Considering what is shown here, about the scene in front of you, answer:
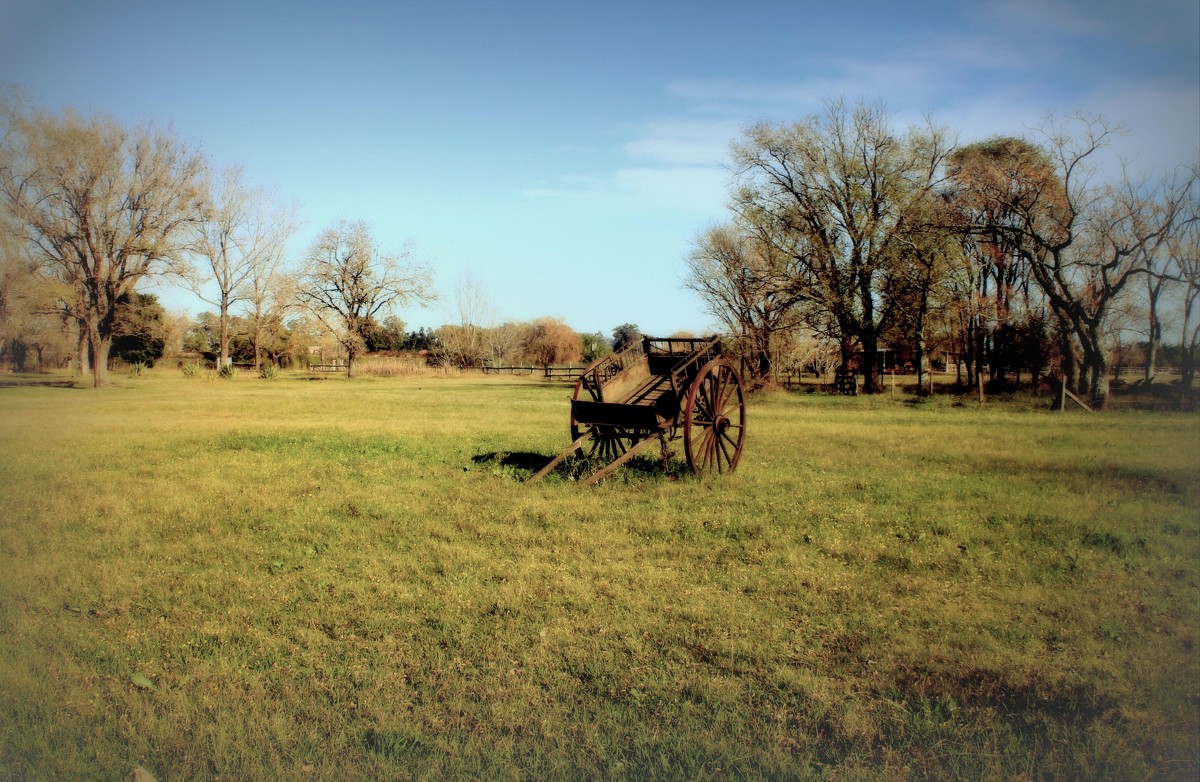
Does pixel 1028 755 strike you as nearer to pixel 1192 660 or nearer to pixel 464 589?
pixel 1192 660

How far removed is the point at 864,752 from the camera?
10.8ft

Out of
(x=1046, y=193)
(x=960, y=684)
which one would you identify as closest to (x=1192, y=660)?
(x=960, y=684)

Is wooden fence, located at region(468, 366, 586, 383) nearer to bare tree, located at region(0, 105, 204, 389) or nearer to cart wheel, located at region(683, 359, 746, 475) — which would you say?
bare tree, located at region(0, 105, 204, 389)

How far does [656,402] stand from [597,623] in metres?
5.47

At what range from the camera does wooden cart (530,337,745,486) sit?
9.78 m

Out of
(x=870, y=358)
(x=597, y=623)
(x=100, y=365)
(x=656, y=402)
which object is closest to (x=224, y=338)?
(x=100, y=365)

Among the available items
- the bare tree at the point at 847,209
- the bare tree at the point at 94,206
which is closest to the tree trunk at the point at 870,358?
the bare tree at the point at 847,209

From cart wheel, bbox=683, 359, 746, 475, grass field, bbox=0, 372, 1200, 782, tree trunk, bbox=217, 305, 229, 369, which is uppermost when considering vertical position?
tree trunk, bbox=217, 305, 229, 369

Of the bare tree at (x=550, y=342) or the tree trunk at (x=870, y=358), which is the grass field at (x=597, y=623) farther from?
the bare tree at (x=550, y=342)

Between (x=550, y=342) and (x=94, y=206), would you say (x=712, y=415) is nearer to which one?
(x=94, y=206)

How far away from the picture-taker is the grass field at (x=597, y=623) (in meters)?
3.27

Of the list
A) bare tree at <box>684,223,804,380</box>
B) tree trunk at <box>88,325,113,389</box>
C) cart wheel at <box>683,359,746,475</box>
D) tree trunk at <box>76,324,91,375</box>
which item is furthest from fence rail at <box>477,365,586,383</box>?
cart wheel at <box>683,359,746,475</box>

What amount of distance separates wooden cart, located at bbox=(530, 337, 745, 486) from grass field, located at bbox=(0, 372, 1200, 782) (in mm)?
539

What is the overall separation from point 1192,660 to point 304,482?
9601 millimetres
